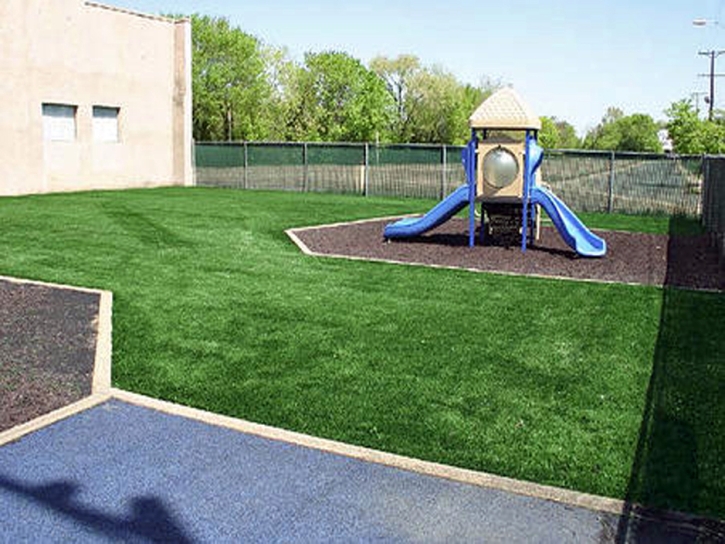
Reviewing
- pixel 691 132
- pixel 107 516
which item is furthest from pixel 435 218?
pixel 691 132

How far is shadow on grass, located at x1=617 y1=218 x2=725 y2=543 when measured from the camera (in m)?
4.58

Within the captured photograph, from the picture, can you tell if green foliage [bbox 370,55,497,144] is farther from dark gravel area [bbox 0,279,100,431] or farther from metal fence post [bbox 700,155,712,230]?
dark gravel area [bbox 0,279,100,431]

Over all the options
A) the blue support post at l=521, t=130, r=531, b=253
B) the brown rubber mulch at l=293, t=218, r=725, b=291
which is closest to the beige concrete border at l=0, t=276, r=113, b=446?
the brown rubber mulch at l=293, t=218, r=725, b=291

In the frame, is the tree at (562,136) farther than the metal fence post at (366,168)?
Yes

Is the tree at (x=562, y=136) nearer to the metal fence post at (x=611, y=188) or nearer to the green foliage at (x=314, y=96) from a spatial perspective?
the green foliage at (x=314, y=96)

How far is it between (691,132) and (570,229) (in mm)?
43653

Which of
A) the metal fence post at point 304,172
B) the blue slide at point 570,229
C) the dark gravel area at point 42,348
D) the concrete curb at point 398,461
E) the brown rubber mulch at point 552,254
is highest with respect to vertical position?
the metal fence post at point 304,172

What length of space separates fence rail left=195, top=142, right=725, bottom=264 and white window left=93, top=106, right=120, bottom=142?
162 inches

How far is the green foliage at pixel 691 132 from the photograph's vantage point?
170 feet

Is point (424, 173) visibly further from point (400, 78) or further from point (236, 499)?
point (400, 78)

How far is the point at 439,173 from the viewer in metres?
28.8

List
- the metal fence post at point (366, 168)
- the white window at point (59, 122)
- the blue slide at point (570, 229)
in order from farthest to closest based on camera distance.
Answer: the metal fence post at point (366, 168) → the white window at point (59, 122) → the blue slide at point (570, 229)

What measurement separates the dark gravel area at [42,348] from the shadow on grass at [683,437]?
4.27 metres

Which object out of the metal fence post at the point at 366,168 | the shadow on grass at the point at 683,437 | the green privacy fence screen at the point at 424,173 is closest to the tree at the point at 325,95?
the green privacy fence screen at the point at 424,173
